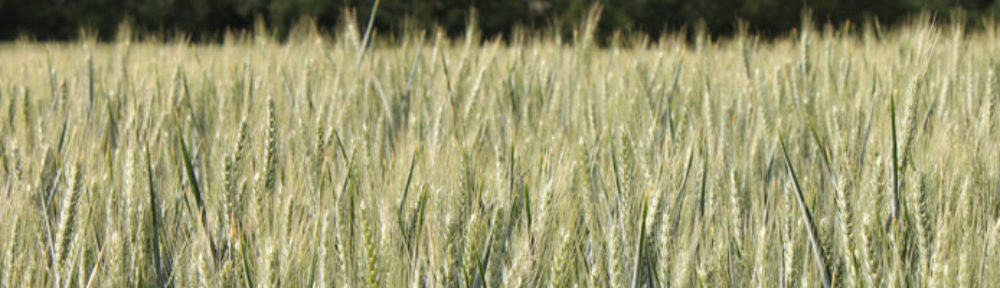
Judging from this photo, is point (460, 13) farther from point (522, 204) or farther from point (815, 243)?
point (815, 243)

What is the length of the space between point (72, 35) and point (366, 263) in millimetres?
8283

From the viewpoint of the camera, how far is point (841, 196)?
0.86 meters

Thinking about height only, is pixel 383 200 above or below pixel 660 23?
above

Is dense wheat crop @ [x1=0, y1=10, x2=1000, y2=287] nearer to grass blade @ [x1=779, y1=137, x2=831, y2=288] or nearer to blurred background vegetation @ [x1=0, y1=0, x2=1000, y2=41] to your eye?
grass blade @ [x1=779, y1=137, x2=831, y2=288]

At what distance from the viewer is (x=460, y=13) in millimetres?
7094

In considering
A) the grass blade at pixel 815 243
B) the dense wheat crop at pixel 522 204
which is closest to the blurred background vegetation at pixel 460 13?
the dense wheat crop at pixel 522 204

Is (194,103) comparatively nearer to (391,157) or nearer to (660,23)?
(391,157)

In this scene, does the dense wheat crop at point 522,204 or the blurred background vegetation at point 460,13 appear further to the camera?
the blurred background vegetation at point 460,13

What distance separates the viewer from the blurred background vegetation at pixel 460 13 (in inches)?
269

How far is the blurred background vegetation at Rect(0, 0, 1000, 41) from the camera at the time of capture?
22.4 feet

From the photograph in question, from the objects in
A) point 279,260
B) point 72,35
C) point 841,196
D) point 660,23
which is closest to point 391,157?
point 279,260

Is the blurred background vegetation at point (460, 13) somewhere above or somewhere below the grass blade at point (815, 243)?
below

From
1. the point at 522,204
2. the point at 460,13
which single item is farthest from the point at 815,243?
the point at 460,13

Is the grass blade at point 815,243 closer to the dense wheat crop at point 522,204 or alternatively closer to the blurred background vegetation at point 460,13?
the dense wheat crop at point 522,204
